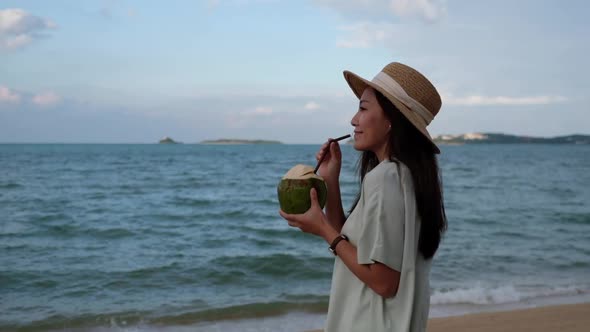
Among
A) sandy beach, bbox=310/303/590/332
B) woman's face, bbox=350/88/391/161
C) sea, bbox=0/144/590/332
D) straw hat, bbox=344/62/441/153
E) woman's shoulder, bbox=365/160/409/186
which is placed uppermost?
straw hat, bbox=344/62/441/153

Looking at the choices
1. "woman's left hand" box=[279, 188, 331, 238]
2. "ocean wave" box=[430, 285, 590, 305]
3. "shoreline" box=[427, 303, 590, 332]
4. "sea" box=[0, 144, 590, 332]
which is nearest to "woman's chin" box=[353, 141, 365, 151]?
"woman's left hand" box=[279, 188, 331, 238]

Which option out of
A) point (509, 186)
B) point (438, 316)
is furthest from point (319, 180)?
point (509, 186)

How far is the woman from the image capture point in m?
2.01

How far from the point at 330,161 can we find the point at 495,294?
5632mm

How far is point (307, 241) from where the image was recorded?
1118cm

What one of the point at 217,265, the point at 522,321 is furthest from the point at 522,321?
the point at 217,265

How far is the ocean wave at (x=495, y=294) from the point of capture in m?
7.11

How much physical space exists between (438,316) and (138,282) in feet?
13.4

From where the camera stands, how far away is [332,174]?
2.49 meters

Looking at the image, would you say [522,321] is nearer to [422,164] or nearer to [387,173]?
[422,164]

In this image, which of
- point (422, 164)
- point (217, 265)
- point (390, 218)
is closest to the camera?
point (390, 218)

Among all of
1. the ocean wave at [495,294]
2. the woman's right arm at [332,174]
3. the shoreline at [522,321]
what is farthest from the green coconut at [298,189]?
the ocean wave at [495,294]

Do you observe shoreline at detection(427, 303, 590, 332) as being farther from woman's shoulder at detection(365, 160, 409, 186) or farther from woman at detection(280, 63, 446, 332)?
woman's shoulder at detection(365, 160, 409, 186)

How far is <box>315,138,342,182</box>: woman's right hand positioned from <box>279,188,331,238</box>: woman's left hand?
269mm
